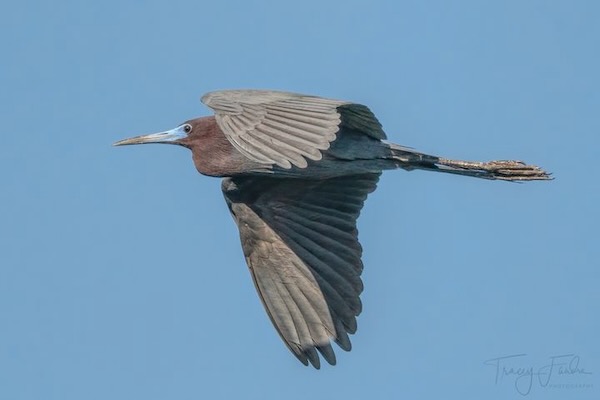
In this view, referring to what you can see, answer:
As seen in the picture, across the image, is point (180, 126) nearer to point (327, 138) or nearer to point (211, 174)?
point (211, 174)

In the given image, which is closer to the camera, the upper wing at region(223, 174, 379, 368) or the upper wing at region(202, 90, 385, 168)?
the upper wing at region(202, 90, 385, 168)

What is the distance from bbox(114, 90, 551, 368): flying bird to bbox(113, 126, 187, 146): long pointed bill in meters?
0.01

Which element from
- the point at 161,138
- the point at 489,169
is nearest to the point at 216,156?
the point at 161,138

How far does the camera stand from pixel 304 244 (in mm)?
14148

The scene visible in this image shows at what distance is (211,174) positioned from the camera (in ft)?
44.3

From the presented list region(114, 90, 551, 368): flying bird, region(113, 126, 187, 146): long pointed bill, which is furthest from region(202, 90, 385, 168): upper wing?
region(113, 126, 187, 146): long pointed bill

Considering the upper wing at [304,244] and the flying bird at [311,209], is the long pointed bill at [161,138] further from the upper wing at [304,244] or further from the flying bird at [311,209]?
the upper wing at [304,244]

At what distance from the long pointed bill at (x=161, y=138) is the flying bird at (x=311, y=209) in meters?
0.01

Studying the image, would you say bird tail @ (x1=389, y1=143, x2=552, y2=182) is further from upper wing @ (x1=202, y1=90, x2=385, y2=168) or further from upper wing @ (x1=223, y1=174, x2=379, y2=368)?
upper wing @ (x1=202, y1=90, x2=385, y2=168)

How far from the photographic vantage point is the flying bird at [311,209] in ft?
43.9

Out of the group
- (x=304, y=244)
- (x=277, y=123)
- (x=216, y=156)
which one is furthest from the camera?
(x=304, y=244)

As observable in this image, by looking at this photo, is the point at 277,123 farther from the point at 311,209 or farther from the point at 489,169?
the point at 489,169

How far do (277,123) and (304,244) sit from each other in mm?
2810

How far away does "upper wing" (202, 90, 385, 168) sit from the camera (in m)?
11.3
